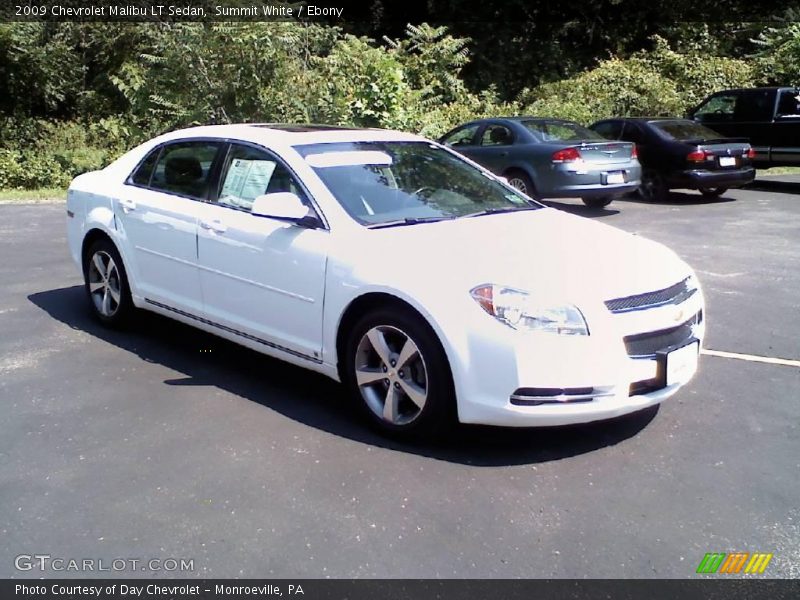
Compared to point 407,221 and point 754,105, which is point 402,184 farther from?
point 754,105

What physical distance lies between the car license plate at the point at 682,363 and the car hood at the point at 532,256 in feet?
1.11

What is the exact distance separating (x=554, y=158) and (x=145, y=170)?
23.6 ft

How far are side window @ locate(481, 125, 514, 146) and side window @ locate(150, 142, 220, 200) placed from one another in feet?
25.3

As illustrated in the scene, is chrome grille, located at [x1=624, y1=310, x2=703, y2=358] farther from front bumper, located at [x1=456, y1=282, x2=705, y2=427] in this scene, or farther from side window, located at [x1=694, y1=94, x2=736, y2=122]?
side window, located at [x1=694, y1=94, x2=736, y2=122]

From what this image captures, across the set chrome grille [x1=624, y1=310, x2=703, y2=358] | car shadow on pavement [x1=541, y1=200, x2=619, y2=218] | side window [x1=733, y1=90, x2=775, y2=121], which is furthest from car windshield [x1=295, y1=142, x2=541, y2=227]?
side window [x1=733, y1=90, x2=775, y2=121]

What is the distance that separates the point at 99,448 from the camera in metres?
4.18

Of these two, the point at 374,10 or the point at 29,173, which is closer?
the point at 29,173

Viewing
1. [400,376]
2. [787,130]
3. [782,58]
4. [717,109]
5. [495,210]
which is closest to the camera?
[400,376]

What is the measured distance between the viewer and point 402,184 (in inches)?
198

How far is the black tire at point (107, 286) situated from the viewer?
20.0ft

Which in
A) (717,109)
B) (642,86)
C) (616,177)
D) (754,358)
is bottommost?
(754,358)

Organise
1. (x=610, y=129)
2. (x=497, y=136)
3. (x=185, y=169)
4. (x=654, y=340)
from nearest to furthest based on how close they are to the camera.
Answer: (x=654, y=340), (x=185, y=169), (x=497, y=136), (x=610, y=129)
